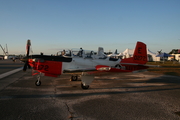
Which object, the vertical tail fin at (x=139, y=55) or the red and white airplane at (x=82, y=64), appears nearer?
the red and white airplane at (x=82, y=64)

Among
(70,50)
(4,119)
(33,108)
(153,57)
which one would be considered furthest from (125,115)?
(153,57)

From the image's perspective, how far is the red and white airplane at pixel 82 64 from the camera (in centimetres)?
837

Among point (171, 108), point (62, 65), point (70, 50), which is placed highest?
point (70, 50)

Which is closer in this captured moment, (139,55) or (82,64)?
(82,64)

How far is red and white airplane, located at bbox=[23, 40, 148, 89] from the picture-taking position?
8.37 m

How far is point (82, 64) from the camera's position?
920 centimetres

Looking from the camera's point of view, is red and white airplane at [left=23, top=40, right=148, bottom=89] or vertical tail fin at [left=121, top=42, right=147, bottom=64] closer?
red and white airplane at [left=23, top=40, right=148, bottom=89]

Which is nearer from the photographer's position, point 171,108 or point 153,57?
point 171,108

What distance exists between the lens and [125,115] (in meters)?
4.34

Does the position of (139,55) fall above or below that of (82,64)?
above

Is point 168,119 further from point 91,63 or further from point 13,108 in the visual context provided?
point 91,63

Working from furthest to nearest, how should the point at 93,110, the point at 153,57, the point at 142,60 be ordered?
the point at 153,57, the point at 142,60, the point at 93,110

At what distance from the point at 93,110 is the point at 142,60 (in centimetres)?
733

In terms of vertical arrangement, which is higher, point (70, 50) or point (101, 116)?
point (70, 50)
